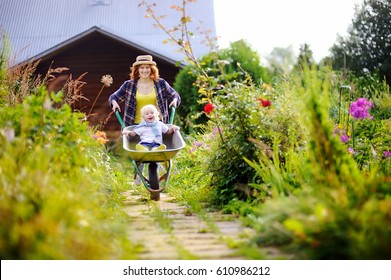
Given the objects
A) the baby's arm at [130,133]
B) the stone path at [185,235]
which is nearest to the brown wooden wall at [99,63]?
the baby's arm at [130,133]

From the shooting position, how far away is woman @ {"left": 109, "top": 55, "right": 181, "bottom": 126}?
611 centimetres

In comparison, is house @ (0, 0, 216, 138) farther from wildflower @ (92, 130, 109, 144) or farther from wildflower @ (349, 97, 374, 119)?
wildflower @ (349, 97, 374, 119)

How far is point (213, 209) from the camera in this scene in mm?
4281

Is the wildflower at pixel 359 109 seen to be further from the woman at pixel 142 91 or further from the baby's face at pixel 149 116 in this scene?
the woman at pixel 142 91

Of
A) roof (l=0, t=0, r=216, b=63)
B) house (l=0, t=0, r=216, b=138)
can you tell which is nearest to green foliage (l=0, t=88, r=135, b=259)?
house (l=0, t=0, r=216, b=138)

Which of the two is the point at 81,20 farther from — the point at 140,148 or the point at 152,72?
the point at 140,148

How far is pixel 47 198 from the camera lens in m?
2.54

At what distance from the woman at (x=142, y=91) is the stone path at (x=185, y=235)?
200 cm

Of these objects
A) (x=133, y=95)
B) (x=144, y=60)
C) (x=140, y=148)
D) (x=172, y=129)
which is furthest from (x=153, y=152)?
(x=144, y=60)

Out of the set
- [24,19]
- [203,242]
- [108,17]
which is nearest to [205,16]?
[108,17]

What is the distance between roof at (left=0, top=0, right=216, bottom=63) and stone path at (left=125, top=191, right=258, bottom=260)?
9797 millimetres
